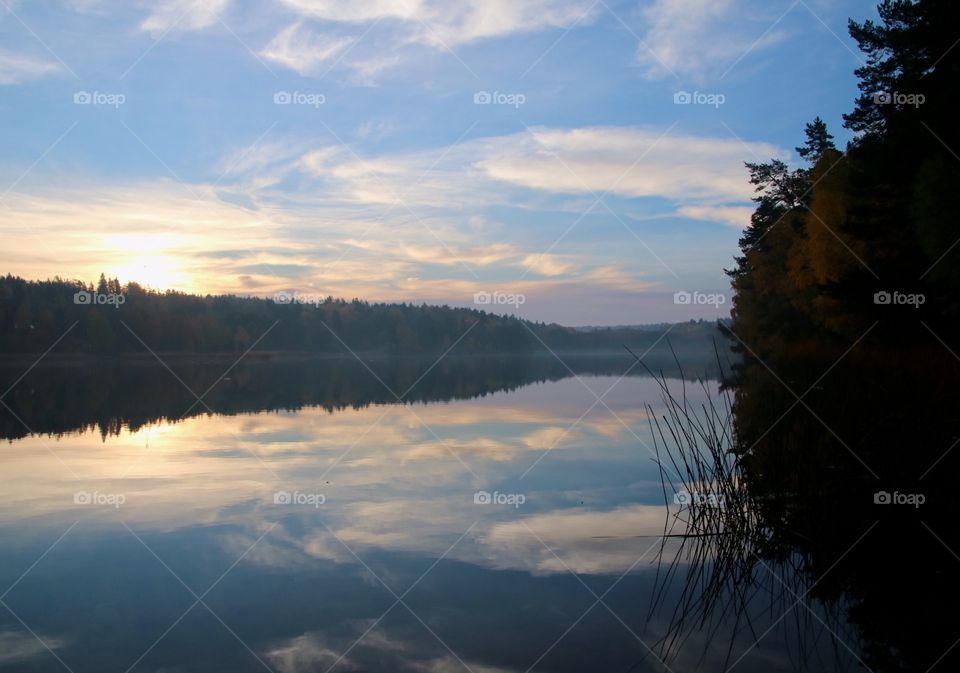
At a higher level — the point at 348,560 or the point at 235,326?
the point at 235,326

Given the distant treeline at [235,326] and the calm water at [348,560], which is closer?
the calm water at [348,560]

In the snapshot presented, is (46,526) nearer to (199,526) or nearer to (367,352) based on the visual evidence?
(199,526)

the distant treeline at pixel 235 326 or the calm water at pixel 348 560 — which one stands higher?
the distant treeline at pixel 235 326

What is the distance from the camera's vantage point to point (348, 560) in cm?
853

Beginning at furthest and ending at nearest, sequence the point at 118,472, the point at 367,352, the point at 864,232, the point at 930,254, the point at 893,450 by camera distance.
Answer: the point at 367,352 → the point at 864,232 → the point at 930,254 → the point at 118,472 → the point at 893,450

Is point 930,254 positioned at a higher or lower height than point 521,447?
higher

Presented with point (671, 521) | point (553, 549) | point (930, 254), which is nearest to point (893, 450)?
point (671, 521)

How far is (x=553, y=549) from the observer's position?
897 centimetres

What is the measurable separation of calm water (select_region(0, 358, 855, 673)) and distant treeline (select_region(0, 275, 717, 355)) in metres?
37.4

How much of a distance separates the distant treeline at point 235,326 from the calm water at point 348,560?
123 ft

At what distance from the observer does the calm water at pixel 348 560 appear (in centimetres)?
622

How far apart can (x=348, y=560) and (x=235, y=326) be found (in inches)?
4091

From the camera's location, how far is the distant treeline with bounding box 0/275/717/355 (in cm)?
8039

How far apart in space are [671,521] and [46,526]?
7906 mm
